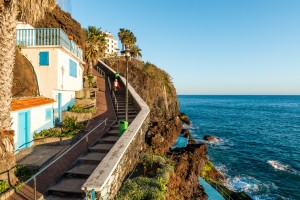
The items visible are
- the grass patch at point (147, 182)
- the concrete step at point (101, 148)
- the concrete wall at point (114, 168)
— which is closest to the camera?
the concrete wall at point (114, 168)

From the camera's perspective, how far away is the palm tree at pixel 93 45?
115ft

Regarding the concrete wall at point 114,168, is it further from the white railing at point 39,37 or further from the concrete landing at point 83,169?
the white railing at point 39,37

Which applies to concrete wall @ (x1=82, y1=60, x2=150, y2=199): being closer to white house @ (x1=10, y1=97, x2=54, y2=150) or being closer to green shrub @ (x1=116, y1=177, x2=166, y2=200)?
green shrub @ (x1=116, y1=177, x2=166, y2=200)

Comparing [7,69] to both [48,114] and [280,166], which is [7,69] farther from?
[280,166]

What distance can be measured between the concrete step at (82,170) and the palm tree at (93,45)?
27012mm

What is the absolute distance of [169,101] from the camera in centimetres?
5606

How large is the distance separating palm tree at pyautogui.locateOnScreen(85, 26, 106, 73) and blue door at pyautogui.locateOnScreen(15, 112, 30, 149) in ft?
73.7

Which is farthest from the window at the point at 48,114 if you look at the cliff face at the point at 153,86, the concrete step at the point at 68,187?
the cliff face at the point at 153,86

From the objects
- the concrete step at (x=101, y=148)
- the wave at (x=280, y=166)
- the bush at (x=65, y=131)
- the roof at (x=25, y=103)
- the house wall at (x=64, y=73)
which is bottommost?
the wave at (x=280, y=166)

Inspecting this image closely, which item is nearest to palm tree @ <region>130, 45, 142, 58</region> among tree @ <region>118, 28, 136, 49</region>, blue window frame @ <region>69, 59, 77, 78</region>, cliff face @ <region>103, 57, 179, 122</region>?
tree @ <region>118, 28, 136, 49</region>

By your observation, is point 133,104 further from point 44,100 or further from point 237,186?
point 237,186

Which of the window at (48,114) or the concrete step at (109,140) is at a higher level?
the window at (48,114)

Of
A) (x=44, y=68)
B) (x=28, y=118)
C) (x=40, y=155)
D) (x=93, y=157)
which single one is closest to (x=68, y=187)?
(x=93, y=157)

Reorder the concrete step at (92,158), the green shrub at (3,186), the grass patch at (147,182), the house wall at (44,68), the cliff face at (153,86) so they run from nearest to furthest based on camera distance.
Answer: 1. the green shrub at (3,186)
2. the grass patch at (147,182)
3. the concrete step at (92,158)
4. the house wall at (44,68)
5. the cliff face at (153,86)
